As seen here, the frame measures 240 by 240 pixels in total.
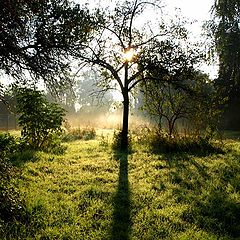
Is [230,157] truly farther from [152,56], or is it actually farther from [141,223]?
[141,223]

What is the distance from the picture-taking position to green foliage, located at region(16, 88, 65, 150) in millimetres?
11336

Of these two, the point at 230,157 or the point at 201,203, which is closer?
the point at 201,203

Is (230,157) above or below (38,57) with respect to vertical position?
below

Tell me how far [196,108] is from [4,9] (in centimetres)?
1076

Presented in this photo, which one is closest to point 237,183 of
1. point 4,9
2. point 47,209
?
point 47,209

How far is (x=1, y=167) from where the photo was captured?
3.65 m

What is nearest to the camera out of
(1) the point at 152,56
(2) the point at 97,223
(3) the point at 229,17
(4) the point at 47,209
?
(2) the point at 97,223

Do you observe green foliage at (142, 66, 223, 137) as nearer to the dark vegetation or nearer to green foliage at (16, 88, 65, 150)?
Result: the dark vegetation

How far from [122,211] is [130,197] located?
2.66 feet

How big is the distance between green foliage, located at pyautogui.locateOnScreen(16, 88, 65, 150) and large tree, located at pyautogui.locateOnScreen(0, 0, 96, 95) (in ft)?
19.2

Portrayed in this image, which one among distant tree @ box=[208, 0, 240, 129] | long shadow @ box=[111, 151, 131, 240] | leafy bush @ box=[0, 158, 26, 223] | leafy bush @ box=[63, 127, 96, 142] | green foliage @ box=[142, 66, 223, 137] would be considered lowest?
long shadow @ box=[111, 151, 131, 240]

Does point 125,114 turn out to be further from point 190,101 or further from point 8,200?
point 8,200

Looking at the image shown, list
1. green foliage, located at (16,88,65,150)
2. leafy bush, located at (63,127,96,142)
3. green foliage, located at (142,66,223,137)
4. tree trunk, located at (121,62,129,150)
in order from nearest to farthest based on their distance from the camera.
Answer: green foliage, located at (16,88,65,150) < green foliage, located at (142,66,223,137) < tree trunk, located at (121,62,129,150) < leafy bush, located at (63,127,96,142)

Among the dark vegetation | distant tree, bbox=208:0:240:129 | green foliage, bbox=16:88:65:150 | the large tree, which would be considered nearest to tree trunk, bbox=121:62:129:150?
the dark vegetation
